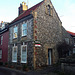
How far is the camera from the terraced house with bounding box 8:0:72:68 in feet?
46.0

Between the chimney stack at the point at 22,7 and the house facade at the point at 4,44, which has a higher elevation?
the chimney stack at the point at 22,7

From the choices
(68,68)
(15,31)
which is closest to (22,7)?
(15,31)

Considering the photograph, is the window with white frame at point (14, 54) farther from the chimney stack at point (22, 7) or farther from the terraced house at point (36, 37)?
the chimney stack at point (22, 7)

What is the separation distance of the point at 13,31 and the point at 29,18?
4.45 m

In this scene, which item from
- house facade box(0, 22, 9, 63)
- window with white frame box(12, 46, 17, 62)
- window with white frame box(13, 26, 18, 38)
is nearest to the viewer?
window with white frame box(12, 46, 17, 62)

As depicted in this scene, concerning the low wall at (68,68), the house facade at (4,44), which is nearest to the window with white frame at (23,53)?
the house facade at (4,44)

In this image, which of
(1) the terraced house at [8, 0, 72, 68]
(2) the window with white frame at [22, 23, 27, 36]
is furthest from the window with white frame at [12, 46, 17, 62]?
(2) the window with white frame at [22, 23, 27, 36]

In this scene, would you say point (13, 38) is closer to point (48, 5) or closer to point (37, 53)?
point (37, 53)

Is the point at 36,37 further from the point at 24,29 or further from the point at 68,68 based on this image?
the point at 68,68

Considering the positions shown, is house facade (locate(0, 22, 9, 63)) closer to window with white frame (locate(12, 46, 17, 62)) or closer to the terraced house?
the terraced house

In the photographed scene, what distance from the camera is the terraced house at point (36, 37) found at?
46.0 ft

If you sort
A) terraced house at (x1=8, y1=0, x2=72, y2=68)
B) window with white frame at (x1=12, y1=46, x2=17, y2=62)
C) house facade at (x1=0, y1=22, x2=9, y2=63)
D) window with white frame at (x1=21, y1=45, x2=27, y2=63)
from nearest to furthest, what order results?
terraced house at (x1=8, y1=0, x2=72, y2=68)
window with white frame at (x1=21, y1=45, x2=27, y2=63)
window with white frame at (x1=12, y1=46, x2=17, y2=62)
house facade at (x1=0, y1=22, x2=9, y2=63)

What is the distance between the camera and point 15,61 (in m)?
16.5

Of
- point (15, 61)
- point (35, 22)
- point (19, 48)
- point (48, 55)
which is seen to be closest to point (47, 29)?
point (35, 22)
